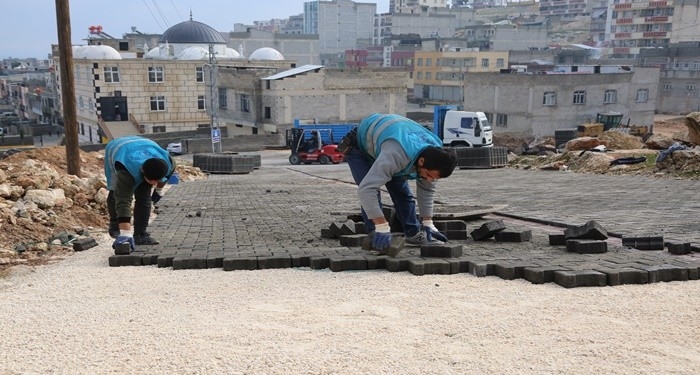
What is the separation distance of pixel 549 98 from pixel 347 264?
3208 cm

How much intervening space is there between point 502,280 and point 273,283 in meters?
1.80

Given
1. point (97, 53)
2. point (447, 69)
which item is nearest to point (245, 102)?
point (97, 53)

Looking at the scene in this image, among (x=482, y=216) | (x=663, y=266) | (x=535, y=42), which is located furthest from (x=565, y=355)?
(x=535, y=42)

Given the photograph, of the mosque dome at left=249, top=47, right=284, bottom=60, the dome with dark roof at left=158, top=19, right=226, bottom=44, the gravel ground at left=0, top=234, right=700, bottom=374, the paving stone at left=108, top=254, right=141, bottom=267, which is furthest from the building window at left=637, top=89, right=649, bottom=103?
the paving stone at left=108, top=254, right=141, bottom=267

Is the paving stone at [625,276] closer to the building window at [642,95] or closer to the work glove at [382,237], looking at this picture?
the work glove at [382,237]

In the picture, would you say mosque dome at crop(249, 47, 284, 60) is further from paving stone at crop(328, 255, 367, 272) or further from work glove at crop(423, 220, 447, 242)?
paving stone at crop(328, 255, 367, 272)

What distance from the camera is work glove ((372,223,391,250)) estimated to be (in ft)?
16.9

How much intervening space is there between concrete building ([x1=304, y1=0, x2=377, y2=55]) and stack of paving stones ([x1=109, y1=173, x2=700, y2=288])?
319 ft

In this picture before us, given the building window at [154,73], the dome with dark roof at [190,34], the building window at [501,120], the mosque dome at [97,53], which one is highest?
the dome with dark roof at [190,34]

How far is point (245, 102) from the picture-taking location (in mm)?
38250

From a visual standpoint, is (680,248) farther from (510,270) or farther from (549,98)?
(549,98)

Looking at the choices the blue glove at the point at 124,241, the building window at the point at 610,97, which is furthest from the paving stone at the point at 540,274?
the building window at the point at 610,97

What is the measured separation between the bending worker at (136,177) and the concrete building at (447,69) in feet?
172

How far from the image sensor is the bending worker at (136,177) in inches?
229
